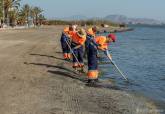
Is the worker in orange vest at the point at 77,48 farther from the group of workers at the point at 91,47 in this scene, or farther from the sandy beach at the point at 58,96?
the sandy beach at the point at 58,96

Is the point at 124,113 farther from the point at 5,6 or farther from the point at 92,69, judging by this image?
the point at 5,6

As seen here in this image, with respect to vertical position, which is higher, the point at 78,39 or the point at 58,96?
the point at 78,39

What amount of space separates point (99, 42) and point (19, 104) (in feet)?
16.3

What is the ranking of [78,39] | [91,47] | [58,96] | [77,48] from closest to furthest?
[58,96]
[91,47]
[78,39]
[77,48]

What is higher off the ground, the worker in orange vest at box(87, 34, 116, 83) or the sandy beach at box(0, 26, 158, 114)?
the worker in orange vest at box(87, 34, 116, 83)

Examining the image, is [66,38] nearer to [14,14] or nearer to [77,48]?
A: [77,48]

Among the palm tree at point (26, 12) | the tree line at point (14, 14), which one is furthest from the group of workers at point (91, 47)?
the palm tree at point (26, 12)

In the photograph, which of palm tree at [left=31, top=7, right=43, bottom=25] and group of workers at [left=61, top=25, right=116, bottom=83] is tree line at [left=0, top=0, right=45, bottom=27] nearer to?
palm tree at [left=31, top=7, right=43, bottom=25]

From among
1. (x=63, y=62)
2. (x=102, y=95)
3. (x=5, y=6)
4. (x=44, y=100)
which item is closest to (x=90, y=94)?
(x=102, y=95)

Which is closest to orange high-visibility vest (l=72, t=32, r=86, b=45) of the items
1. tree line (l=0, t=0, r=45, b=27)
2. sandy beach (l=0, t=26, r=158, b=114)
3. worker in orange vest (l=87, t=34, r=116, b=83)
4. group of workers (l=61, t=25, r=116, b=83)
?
group of workers (l=61, t=25, r=116, b=83)

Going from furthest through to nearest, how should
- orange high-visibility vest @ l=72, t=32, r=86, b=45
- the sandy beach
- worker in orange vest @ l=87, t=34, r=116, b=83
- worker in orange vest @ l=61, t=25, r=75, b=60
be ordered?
worker in orange vest @ l=61, t=25, r=75, b=60
orange high-visibility vest @ l=72, t=32, r=86, b=45
worker in orange vest @ l=87, t=34, r=116, b=83
the sandy beach

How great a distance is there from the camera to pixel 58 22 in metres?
175

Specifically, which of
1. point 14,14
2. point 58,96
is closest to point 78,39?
point 58,96

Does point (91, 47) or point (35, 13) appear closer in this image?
point (91, 47)
